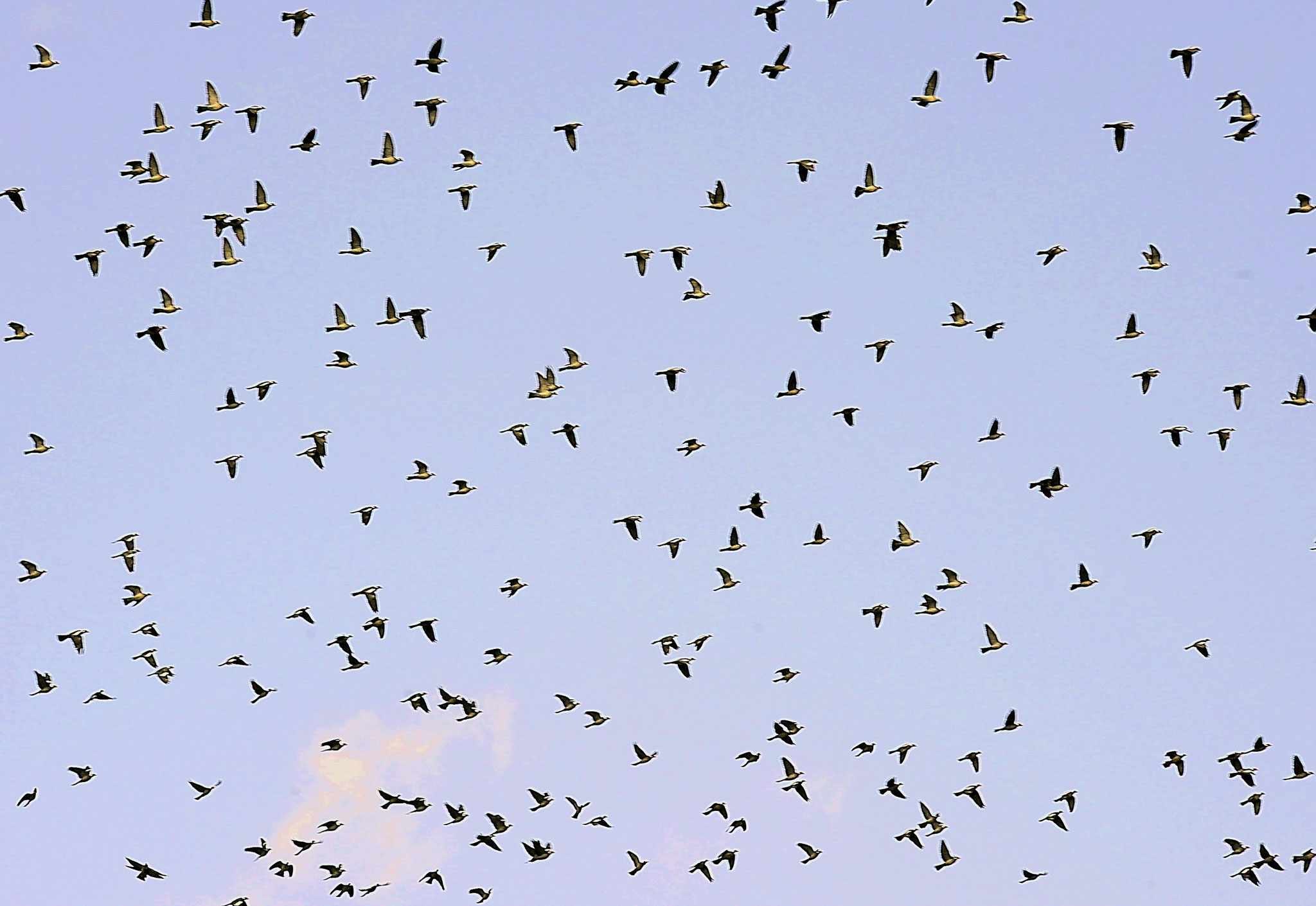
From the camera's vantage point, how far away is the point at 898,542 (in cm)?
9075

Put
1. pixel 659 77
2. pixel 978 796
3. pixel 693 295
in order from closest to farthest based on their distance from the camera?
pixel 659 77 < pixel 693 295 < pixel 978 796

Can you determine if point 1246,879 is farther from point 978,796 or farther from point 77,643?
point 77,643

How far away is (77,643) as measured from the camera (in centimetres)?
9162

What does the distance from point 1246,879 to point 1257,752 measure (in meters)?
4.83

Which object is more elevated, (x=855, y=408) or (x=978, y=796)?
(x=855, y=408)

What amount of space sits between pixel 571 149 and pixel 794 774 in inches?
1014

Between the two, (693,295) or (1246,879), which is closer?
(693,295)

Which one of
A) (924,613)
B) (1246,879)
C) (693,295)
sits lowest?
(1246,879)

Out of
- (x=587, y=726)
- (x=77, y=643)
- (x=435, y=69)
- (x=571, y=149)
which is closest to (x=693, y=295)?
(x=571, y=149)

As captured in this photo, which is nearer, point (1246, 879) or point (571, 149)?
point (571, 149)

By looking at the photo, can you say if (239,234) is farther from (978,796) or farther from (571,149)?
(978,796)

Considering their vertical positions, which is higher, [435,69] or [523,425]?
[435,69]

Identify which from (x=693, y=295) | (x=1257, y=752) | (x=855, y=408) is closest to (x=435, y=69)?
(x=693, y=295)

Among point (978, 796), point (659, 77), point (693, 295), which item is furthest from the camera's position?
point (978, 796)
